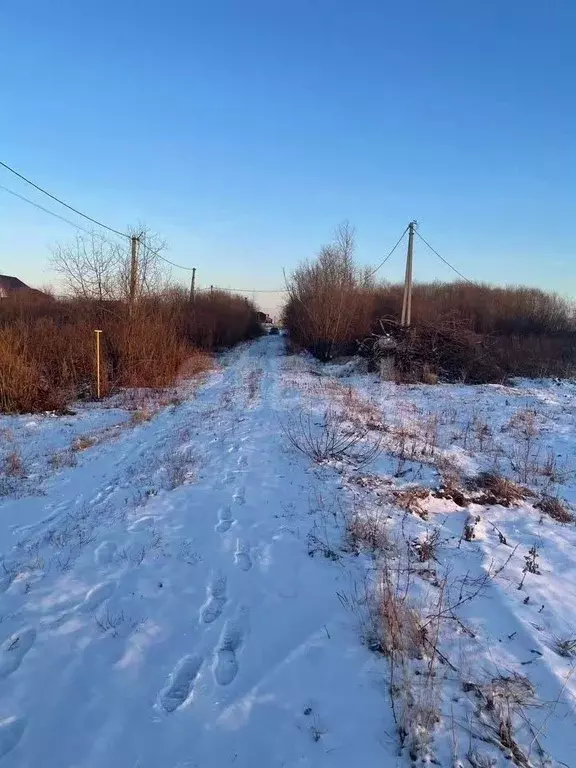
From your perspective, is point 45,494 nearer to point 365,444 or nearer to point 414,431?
point 365,444

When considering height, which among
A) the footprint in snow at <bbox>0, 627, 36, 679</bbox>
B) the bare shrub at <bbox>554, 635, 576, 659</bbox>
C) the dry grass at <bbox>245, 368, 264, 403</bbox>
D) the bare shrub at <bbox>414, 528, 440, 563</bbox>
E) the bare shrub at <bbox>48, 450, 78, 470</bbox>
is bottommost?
the bare shrub at <bbox>48, 450, 78, 470</bbox>

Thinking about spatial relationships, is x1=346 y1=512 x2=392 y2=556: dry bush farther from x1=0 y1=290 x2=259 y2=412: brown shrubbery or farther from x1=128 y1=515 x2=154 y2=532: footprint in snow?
x1=0 y1=290 x2=259 y2=412: brown shrubbery

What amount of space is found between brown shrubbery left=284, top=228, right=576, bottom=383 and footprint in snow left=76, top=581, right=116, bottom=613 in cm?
1606

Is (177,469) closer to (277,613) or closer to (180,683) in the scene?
(277,613)

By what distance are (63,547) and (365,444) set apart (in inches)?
196

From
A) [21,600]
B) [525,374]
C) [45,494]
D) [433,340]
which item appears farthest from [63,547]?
[525,374]

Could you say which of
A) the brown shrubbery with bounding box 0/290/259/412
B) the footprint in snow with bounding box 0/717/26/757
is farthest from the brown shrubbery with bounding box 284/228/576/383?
the footprint in snow with bounding box 0/717/26/757

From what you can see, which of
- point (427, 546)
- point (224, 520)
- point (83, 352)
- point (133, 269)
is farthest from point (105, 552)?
point (133, 269)

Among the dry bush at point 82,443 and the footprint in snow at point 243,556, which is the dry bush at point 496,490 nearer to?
the footprint in snow at point 243,556

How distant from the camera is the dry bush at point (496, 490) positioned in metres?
5.73

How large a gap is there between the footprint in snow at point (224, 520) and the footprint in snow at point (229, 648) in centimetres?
141

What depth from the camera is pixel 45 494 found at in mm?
6105

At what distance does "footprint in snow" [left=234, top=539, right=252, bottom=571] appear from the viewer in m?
4.12

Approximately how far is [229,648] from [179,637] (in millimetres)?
354
